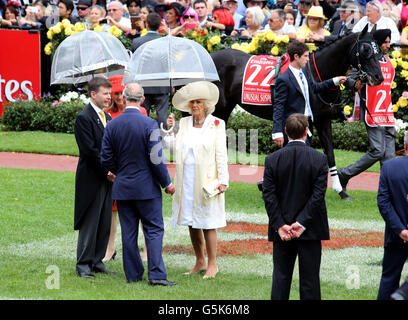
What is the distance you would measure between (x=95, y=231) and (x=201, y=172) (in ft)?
4.05

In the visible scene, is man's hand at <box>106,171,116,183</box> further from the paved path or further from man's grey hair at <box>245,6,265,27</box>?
man's grey hair at <box>245,6,265,27</box>

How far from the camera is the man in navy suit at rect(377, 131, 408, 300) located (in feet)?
20.1

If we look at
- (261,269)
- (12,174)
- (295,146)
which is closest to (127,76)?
(261,269)

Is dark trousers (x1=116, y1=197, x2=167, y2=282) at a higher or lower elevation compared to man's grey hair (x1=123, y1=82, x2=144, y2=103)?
lower

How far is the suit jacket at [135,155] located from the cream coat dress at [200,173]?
0.52m

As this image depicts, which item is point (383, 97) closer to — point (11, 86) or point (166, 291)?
point (166, 291)

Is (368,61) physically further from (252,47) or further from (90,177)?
(252,47)

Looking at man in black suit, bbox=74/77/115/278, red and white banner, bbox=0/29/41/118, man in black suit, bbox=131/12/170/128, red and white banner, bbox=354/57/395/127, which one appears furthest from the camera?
red and white banner, bbox=0/29/41/118

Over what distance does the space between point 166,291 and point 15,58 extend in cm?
1302

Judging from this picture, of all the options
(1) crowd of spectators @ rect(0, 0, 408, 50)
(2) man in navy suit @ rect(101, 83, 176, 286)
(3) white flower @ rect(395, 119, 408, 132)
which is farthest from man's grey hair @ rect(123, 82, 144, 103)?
(3) white flower @ rect(395, 119, 408, 132)

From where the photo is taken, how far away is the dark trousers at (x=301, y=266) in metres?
6.21

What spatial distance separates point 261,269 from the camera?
830 centimetres

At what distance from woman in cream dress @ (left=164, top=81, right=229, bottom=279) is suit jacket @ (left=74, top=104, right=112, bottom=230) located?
77 cm

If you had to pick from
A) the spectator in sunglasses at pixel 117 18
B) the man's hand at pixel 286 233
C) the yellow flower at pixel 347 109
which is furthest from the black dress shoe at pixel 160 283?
the spectator in sunglasses at pixel 117 18
